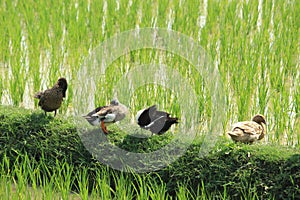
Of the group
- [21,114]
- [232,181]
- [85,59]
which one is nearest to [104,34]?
[85,59]

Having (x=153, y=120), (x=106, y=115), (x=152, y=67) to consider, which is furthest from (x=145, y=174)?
(x=152, y=67)

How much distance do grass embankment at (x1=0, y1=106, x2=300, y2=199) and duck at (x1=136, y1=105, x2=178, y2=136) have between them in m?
0.11

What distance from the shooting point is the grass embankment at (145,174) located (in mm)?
3703

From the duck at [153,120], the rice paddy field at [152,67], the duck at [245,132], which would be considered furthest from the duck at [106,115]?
the duck at [245,132]

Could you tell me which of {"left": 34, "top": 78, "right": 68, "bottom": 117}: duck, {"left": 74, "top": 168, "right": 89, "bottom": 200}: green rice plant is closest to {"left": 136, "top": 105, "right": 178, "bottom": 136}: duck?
{"left": 74, "top": 168, "right": 89, "bottom": 200}: green rice plant

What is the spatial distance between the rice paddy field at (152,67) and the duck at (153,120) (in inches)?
4.4

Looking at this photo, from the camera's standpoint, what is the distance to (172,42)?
6.18 metres

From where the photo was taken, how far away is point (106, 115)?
161 inches

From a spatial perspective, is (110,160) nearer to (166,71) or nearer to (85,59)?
(166,71)

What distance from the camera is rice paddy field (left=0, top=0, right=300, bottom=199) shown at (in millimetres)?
4121

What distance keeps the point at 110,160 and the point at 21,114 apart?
887mm

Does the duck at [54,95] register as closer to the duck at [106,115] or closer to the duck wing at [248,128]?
the duck at [106,115]

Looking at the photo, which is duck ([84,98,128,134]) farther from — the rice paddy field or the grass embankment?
the rice paddy field

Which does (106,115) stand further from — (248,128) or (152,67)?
(152,67)
